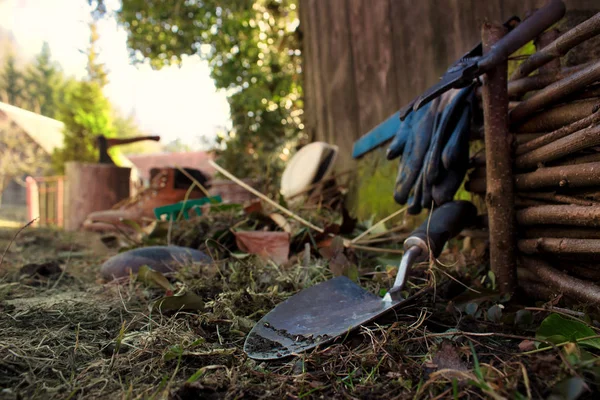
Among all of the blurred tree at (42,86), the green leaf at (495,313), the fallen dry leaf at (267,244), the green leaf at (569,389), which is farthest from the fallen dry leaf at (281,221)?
the blurred tree at (42,86)

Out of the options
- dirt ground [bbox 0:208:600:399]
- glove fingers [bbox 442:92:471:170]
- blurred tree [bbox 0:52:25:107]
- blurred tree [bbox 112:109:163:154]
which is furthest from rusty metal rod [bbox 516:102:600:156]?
blurred tree [bbox 0:52:25:107]

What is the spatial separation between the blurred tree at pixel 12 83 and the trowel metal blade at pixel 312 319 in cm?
3731

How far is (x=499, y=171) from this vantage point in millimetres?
1312

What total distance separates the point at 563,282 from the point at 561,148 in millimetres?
345

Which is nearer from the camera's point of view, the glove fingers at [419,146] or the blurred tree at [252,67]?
the glove fingers at [419,146]

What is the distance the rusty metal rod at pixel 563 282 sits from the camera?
107 cm

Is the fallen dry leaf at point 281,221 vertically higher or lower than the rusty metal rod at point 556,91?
lower

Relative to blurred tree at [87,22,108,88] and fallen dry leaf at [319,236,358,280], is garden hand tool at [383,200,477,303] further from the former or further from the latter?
blurred tree at [87,22,108,88]

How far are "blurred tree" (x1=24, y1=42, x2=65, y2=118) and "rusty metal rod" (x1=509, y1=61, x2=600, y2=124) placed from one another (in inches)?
1406

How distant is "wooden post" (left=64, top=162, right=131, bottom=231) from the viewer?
5.74 meters

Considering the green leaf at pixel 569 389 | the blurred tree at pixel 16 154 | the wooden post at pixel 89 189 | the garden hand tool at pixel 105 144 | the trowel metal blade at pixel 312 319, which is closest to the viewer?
the green leaf at pixel 569 389

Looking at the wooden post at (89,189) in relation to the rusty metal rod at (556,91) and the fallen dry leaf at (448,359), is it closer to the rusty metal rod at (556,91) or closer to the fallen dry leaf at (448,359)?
the rusty metal rod at (556,91)

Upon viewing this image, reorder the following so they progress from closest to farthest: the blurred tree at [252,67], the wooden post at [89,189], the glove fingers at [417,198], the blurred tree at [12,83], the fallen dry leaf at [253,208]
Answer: the glove fingers at [417,198] < the fallen dry leaf at [253,208] < the wooden post at [89,189] < the blurred tree at [252,67] < the blurred tree at [12,83]

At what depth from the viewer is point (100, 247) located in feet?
11.0
